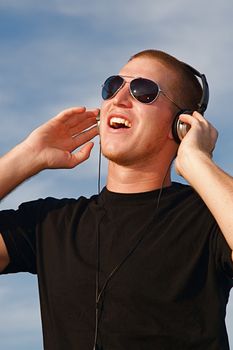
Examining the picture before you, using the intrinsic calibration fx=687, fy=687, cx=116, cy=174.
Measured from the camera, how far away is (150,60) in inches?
236

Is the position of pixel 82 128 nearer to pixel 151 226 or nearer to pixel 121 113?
pixel 121 113

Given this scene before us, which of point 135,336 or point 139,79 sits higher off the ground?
point 139,79

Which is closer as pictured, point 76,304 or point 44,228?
point 76,304

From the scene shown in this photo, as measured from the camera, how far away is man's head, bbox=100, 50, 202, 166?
560 cm

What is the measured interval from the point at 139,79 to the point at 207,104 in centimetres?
68

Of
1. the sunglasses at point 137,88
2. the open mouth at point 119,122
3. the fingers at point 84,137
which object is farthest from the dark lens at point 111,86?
the fingers at point 84,137

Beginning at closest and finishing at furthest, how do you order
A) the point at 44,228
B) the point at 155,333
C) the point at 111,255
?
the point at 155,333
the point at 111,255
the point at 44,228

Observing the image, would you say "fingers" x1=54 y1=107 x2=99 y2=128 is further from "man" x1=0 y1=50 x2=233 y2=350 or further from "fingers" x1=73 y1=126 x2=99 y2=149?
"fingers" x1=73 y1=126 x2=99 y2=149

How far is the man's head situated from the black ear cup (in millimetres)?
114

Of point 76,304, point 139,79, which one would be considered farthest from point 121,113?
point 76,304

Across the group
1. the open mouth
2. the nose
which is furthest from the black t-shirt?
the nose

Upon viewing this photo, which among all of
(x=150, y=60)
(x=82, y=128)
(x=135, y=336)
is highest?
(x=150, y=60)

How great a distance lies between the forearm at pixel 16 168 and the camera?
5.89 meters

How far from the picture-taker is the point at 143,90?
18.7ft
